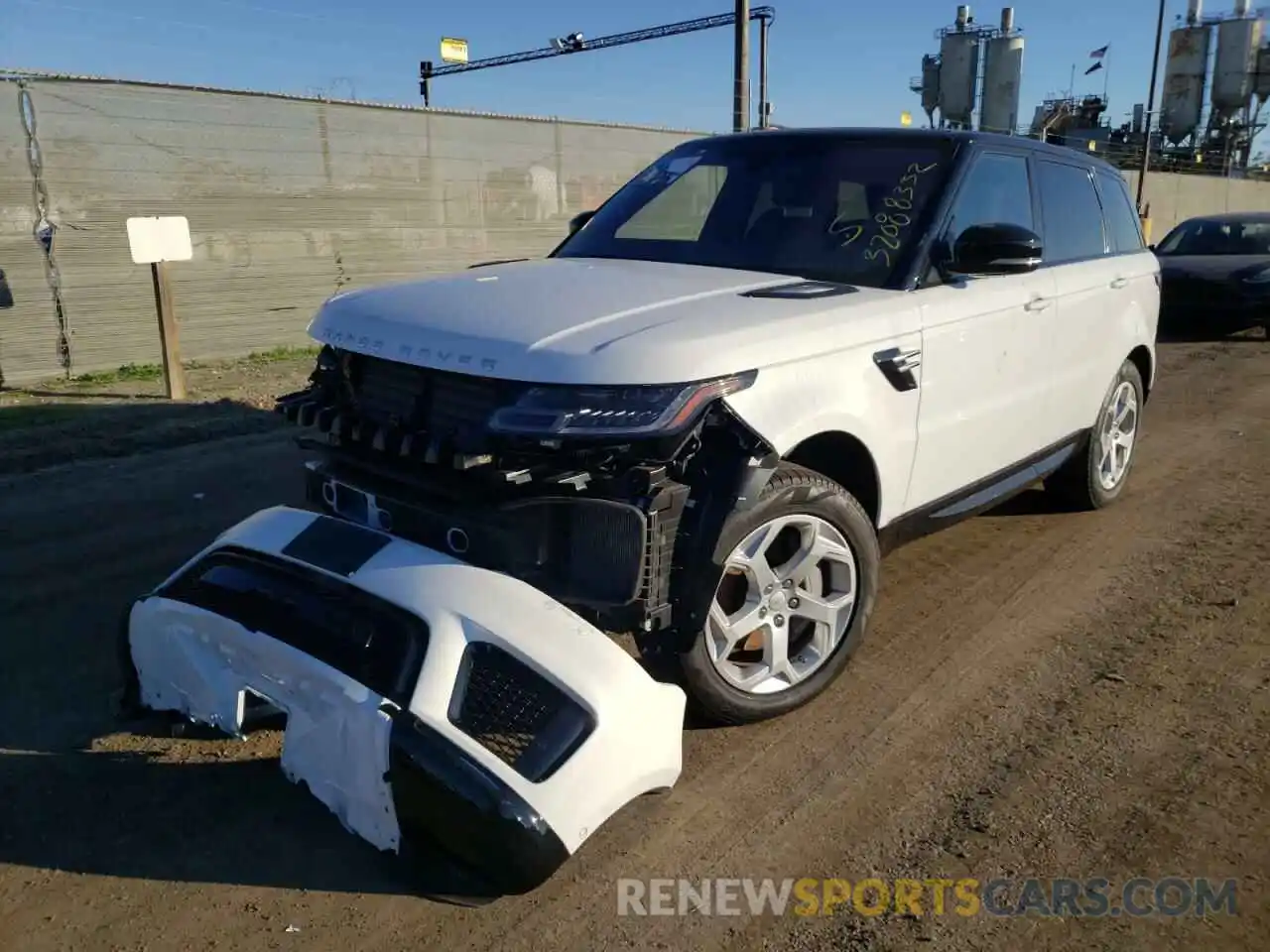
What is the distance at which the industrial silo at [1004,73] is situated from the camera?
45.2 meters

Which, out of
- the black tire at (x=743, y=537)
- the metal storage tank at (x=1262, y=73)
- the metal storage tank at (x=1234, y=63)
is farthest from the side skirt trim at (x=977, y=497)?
the metal storage tank at (x=1262, y=73)

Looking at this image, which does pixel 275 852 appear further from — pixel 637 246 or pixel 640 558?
pixel 637 246

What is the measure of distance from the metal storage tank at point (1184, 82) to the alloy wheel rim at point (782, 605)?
2155 inches

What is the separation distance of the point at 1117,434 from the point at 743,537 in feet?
12.2

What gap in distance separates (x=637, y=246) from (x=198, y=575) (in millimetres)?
2324

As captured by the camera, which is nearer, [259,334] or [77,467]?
[77,467]

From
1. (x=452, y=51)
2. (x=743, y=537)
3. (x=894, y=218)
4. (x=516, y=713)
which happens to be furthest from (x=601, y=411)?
(x=452, y=51)

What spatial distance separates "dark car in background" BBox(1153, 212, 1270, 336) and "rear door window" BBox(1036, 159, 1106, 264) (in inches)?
311

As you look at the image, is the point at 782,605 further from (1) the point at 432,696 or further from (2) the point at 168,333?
(2) the point at 168,333

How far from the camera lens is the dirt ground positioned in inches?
98.2

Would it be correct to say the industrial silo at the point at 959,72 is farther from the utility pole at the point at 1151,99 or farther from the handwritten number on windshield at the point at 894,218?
the handwritten number on windshield at the point at 894,218

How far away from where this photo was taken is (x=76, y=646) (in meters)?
3.86

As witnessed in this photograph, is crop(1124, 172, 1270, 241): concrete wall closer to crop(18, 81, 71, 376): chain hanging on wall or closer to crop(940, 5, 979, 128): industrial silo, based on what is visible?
crop(940, 5, 979, 128): industrial silo

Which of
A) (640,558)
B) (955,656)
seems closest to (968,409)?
(955,656)
